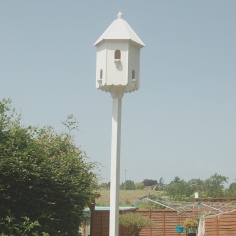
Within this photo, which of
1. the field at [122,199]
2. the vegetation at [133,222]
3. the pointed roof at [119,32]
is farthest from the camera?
the field at [122,199]

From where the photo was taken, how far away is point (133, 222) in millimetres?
15977

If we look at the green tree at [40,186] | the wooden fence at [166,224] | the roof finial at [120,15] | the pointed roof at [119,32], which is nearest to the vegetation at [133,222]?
the wooden fence at [166,224]

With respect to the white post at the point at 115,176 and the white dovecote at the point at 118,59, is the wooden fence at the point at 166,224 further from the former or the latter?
the white dovecote at the point at 118,59

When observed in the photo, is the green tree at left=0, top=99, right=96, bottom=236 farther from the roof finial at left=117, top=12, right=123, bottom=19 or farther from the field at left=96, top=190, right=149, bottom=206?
the field at left=96, top=190, right=149, bottom=206

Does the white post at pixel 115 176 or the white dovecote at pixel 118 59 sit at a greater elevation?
the white dovecote at pixel 118 59

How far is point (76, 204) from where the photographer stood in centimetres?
961

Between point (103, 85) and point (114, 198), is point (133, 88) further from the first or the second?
point (114, 198)

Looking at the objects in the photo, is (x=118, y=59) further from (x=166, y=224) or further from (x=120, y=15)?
(x=166, y=224)

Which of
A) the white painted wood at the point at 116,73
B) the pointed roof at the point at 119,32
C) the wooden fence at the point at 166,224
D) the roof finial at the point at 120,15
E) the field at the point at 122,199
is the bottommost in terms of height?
the wooden fence at the point at 166,224

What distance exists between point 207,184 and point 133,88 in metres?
35.7

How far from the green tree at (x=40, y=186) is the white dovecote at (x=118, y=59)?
6.41ft

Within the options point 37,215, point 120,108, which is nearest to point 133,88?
point 120,108

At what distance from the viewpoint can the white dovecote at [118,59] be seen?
917 cm

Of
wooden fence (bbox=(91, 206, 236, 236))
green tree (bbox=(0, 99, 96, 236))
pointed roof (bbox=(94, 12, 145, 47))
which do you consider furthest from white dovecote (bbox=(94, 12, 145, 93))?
wooden fence (bbox=(91, 206, 236, 236))
